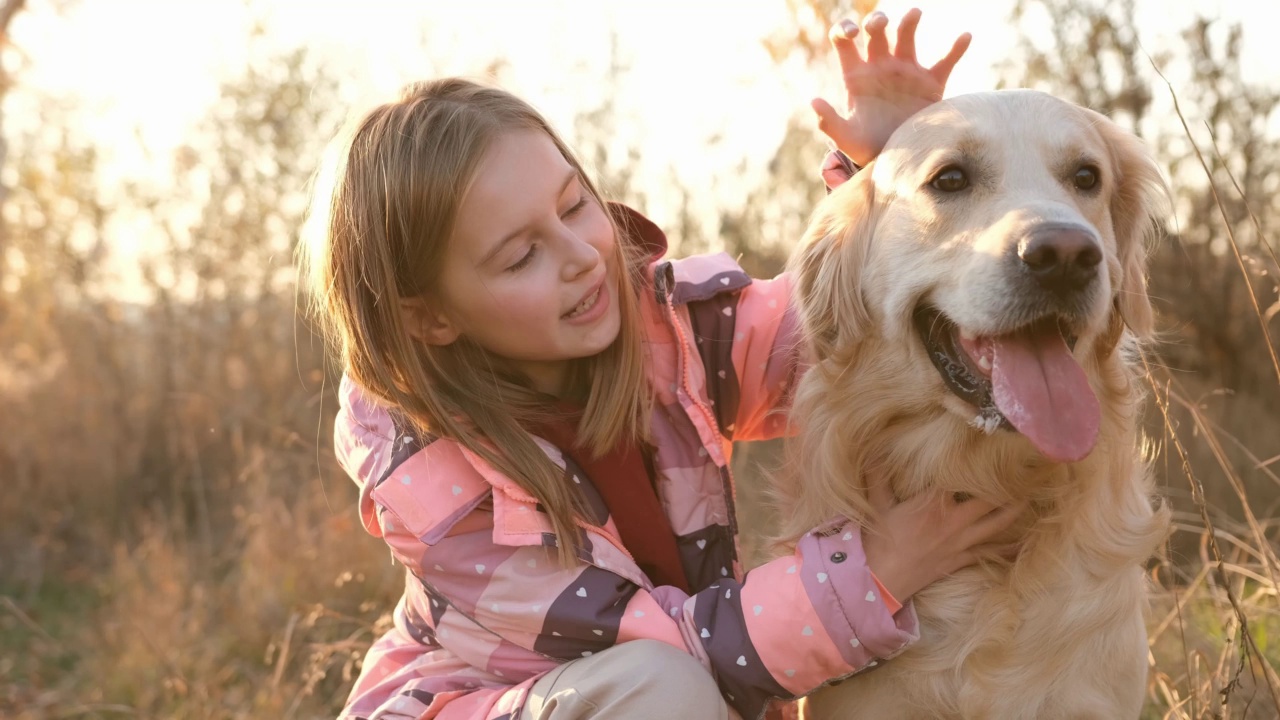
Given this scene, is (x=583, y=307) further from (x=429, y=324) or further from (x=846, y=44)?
(x=846, y=44)

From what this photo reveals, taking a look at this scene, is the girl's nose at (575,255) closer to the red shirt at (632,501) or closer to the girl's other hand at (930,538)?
the red shirt at (632,501)

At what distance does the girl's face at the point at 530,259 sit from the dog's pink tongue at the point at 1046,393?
30.8 inches

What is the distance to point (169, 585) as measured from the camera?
13.7 ft

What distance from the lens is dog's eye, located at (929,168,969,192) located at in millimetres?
2119

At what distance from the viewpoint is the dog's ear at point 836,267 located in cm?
227

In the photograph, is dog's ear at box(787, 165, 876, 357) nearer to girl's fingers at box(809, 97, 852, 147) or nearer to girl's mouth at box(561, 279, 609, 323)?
girl's fingers at box(809, 97, 852, 147)

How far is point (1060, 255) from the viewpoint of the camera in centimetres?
184

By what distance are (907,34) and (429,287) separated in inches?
42.7

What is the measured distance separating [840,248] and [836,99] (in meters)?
1.55

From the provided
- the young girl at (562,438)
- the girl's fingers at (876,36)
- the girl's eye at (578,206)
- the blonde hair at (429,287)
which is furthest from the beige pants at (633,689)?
the girl's fingers at (876,36)

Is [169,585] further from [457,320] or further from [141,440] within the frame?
[457,320]

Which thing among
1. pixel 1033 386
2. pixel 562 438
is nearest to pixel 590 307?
pixel 562 438

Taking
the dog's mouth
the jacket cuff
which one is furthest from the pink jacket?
the dog's mouth

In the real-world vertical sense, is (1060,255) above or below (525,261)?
below
